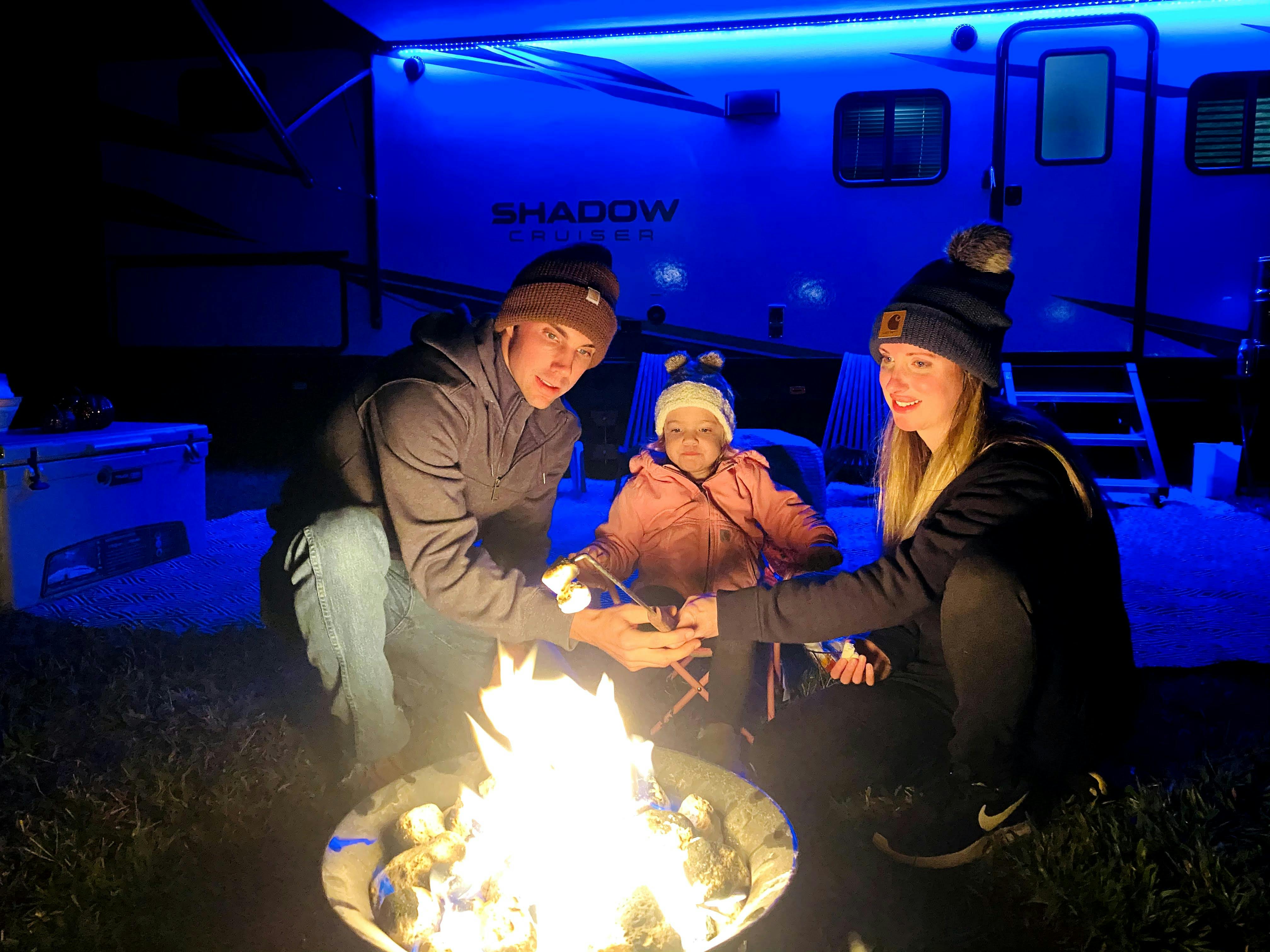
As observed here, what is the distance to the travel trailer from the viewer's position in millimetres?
5691

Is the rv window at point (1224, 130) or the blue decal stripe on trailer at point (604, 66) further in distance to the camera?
the blue decal stripe on trailer at point (604, 66)

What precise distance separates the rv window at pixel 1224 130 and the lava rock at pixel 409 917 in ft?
21.3

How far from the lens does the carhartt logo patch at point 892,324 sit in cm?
208

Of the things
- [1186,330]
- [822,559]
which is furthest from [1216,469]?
[822,559]

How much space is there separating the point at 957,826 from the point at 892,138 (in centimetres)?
520

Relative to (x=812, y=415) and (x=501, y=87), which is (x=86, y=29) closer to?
(x=501, y=87)

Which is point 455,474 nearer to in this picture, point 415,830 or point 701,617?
point 701,617

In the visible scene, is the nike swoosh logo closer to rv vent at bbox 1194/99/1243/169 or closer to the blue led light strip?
the blue led light strip

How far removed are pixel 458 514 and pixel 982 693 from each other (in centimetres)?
133

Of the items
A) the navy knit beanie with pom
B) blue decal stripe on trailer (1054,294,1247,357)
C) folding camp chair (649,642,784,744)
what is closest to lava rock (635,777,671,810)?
folding camp chair (649,642,784,744)

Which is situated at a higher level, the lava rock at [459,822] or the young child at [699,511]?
the young child at [699,511]

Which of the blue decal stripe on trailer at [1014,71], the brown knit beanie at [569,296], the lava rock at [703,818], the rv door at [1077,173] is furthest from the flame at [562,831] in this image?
the blue decal stripe on trailer at [1014,71]

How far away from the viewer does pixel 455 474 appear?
2260 mm

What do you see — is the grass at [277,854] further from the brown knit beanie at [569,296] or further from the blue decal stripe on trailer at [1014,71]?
the blue decal stripe on trailer at [1014,71]
